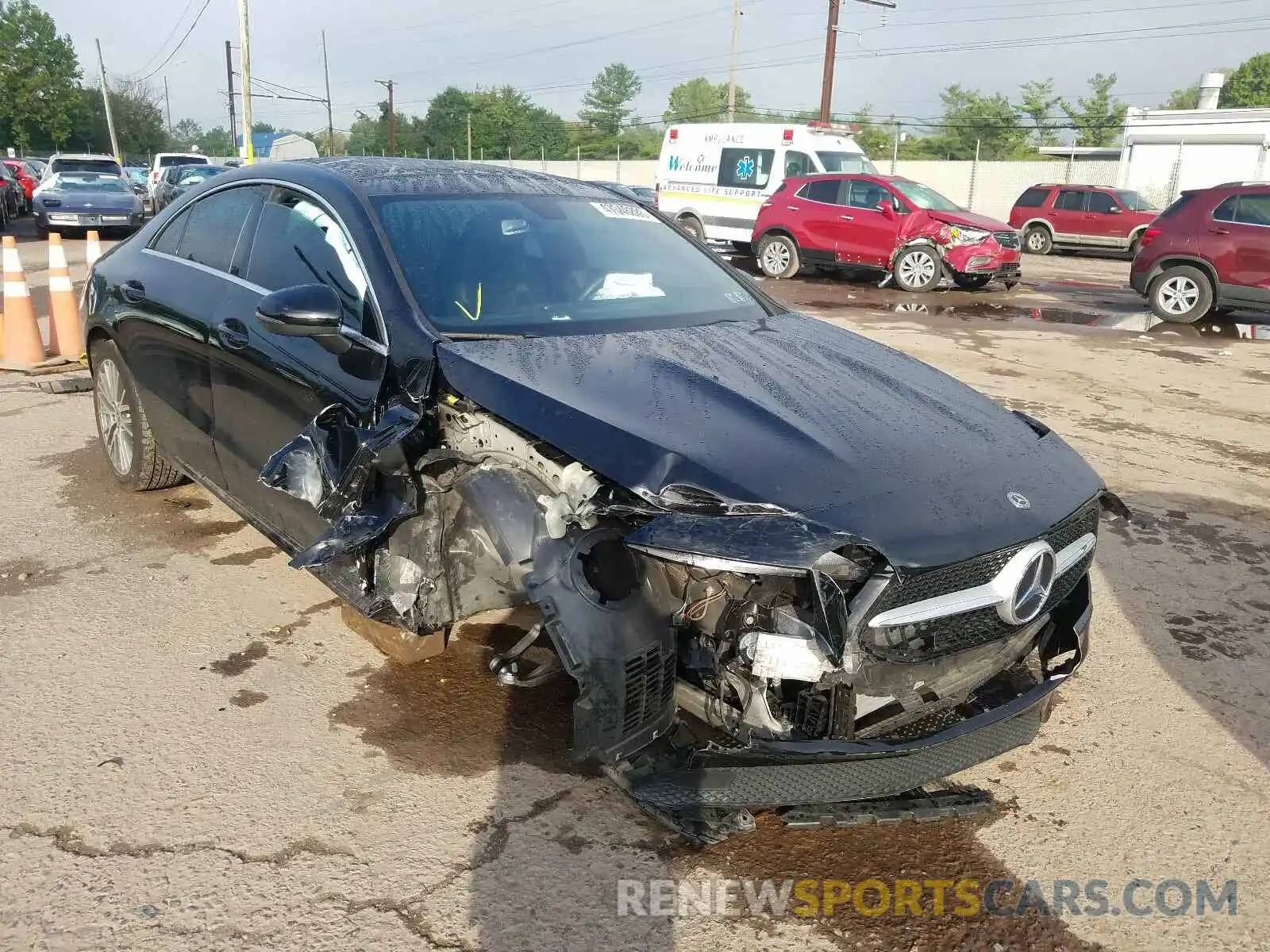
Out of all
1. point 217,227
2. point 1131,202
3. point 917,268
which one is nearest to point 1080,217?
point 1131,202

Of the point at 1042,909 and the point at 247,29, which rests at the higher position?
the point at 247,29

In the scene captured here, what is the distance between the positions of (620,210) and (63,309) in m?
5.94

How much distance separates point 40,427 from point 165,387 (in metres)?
2.60

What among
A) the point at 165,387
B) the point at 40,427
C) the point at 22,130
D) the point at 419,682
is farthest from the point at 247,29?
the point at 22,130

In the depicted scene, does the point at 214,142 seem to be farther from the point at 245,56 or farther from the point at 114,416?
the point at 114,416

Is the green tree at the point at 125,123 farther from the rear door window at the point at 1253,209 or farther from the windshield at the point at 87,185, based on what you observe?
the rear door window at the point at 1253,209

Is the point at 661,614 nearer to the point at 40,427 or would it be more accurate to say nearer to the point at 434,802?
the point at 434,802

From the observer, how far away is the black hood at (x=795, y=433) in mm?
2371

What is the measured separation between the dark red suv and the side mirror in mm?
12170

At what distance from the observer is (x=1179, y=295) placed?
1258 centimetres

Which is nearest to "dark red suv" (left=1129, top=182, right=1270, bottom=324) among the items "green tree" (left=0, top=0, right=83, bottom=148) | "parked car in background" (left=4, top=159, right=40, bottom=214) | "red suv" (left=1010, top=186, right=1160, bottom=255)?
"red suv" (left=1010, top=186, right=1160, bottom=255)

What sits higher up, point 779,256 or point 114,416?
point 779,256

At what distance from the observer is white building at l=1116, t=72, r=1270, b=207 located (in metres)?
28.3

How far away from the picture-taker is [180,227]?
14.8 feet
